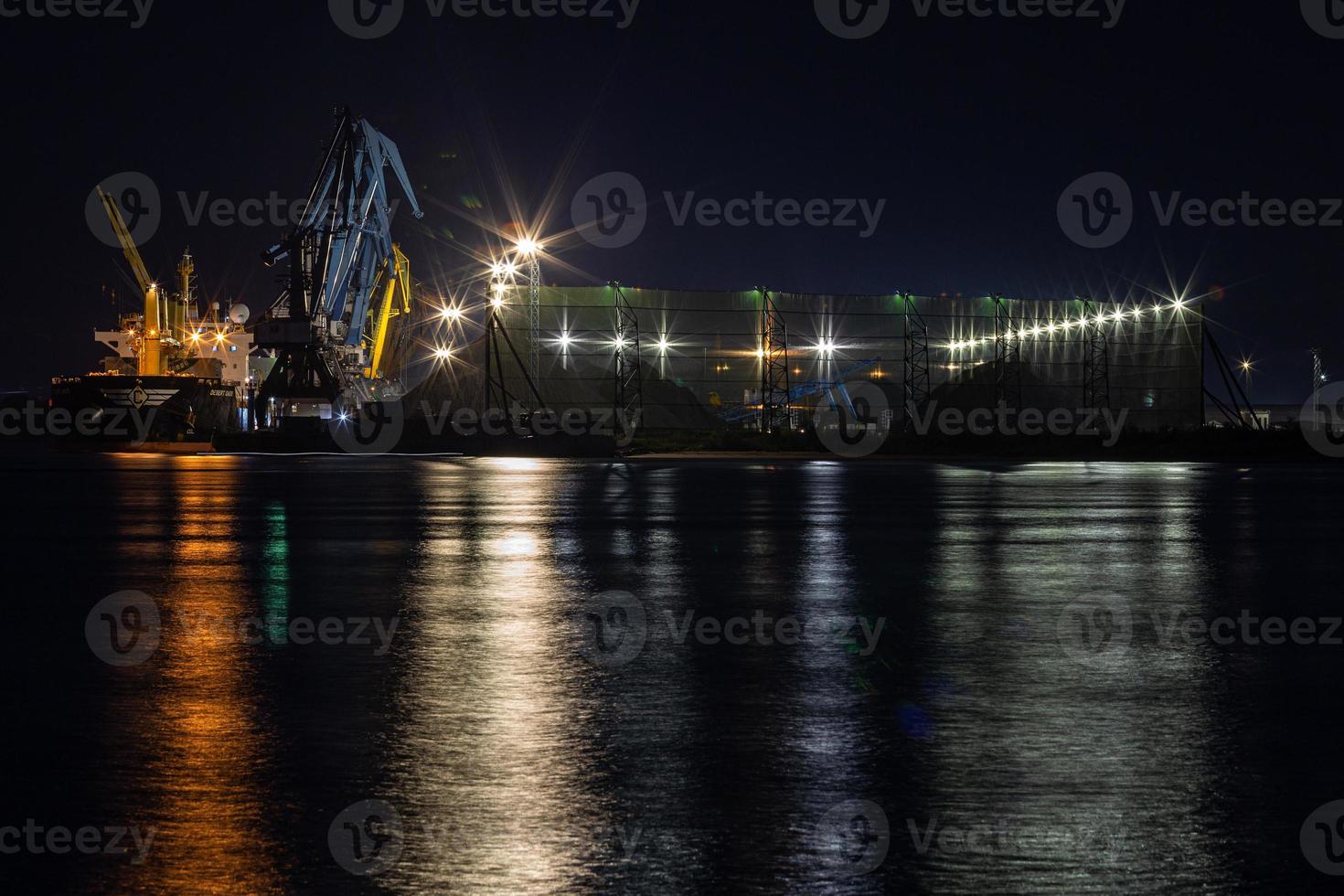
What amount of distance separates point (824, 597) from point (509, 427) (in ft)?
159

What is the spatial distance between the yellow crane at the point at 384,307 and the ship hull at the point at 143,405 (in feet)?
49.3

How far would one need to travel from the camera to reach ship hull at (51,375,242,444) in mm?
86688

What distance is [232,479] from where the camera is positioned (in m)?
34.6

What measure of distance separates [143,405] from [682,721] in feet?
311

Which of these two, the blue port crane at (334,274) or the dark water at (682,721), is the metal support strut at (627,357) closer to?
the blue port crane at (334,274)

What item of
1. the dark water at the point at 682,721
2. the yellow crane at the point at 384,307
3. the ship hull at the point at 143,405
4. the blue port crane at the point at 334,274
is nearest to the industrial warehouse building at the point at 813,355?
the blue port crane at the point at 334,274

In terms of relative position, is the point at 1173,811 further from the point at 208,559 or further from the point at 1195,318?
the point at 1195,318

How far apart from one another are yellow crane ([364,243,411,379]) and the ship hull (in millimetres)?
15034

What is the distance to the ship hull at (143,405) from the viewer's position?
86.7 meters

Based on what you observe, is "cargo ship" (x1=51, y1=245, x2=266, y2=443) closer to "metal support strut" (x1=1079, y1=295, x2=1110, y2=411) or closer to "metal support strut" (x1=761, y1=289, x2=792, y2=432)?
"metal support strut" (x1=761, y1=289, x2=792, y2=432)

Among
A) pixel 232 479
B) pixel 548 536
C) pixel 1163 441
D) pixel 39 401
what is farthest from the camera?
pixel 39 401

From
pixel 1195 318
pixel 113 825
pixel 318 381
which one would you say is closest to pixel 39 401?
pixel 318 381

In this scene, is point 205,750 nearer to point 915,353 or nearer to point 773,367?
point 773,367

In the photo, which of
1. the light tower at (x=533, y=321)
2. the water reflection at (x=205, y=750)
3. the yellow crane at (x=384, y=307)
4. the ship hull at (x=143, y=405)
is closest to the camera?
the water reflection at (x=205, y=750)
